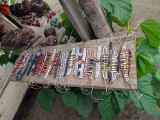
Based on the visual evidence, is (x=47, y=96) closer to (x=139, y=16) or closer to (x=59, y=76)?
(x=59, y=76)

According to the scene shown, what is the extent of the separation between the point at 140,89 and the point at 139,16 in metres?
1.36

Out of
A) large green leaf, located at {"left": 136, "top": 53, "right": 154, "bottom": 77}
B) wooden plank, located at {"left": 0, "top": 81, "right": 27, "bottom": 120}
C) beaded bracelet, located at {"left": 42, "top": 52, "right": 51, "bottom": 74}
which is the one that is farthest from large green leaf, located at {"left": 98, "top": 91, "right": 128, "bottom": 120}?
wooden plank, located at {"left": 0, "top": 81, "right": 27, "bottom": 120}

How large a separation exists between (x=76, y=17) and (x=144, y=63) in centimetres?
43

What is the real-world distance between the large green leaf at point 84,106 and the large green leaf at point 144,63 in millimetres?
518

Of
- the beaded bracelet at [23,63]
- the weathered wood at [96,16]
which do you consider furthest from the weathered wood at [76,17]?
the beaded bracelet at [23,63]

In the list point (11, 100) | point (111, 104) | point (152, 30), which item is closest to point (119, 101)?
point (111, 104)

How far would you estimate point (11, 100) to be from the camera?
149 cm

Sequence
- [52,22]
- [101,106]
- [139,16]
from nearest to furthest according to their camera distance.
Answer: [101,106]
[52,22]
[139,16]

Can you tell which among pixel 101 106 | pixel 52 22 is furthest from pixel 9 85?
pixel 101 106

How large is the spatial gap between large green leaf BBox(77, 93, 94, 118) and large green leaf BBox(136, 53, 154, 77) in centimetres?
52

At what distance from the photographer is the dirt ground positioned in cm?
118

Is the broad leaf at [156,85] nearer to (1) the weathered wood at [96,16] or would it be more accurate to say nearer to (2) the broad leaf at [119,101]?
(2) the broad leaf at [119,101]

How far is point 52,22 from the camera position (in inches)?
52.2

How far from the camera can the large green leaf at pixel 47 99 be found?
3.38 ft
